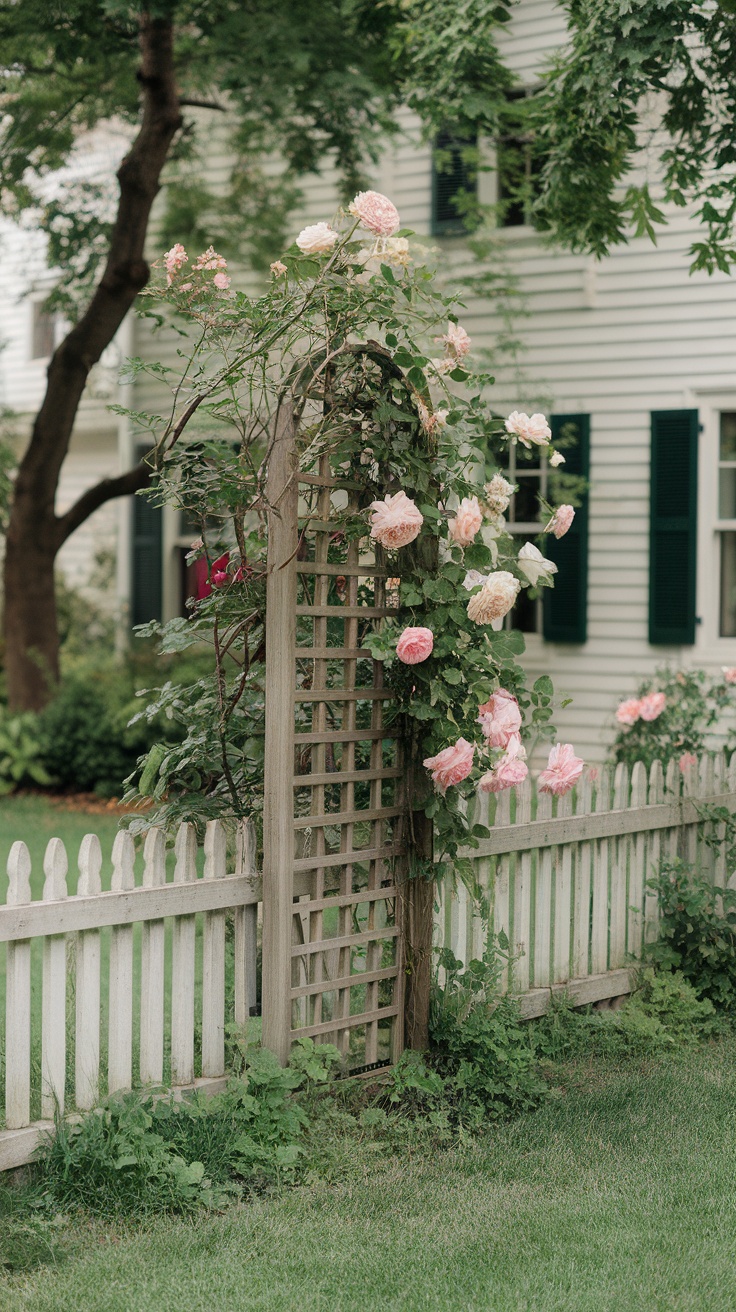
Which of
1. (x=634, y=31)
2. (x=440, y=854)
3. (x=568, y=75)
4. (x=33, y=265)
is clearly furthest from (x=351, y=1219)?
(x=33, y=265)

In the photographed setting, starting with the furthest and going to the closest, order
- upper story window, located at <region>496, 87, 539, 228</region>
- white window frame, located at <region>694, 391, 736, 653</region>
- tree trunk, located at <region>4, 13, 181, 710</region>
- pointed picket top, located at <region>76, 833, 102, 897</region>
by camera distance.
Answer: tree trunk, located at <region>4, 13, 181, 710</region> < white window frame, located at <region>694, 391, 736, 653</region> < upper story window, located at <region>496, 87, 539, 228</region> < pointed picket top, located at <region>76, 833, 102, 897</region>

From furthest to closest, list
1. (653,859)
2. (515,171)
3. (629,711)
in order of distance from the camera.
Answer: (515,171)
(629,711)
(653,859)

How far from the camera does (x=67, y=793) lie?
12273 millimetres

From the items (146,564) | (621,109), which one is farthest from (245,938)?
(146,564)

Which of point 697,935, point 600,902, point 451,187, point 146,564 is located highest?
point 451,187

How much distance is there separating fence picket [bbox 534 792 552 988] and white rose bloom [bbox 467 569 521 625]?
1.30 meters

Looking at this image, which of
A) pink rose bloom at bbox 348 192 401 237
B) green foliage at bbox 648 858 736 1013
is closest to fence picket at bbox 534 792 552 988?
green foliage at bbox 648 858 736 1013

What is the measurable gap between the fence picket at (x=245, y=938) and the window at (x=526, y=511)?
22.7ft

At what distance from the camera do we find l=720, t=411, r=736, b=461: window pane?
10.4m

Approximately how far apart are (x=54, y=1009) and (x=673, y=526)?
25.0ft

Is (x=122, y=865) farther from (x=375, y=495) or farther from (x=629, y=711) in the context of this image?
(x=629, y=711)

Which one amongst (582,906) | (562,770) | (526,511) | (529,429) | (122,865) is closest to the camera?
(122,865)

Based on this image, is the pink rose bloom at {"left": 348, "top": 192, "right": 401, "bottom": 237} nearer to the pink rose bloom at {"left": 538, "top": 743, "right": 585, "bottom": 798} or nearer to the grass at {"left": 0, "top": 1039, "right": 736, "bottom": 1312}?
the pink rose bloom at {"left": 538, "top": 743, "right": 585, "bottom": 798}

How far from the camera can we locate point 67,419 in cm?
1165
